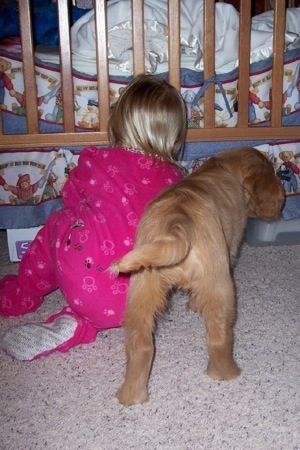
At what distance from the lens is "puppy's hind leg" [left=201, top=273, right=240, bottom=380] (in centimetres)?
88

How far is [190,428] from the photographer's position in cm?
81

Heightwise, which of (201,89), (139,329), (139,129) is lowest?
(139,329)

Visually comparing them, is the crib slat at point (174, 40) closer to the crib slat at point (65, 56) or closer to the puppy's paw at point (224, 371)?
the crib slat at point (65, 56)

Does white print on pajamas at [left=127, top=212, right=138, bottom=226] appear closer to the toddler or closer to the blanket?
the toddler

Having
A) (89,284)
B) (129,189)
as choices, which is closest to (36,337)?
(89,284)

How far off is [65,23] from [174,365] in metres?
1.04

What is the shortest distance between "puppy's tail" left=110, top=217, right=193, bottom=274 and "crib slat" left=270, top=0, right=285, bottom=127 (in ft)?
3.03

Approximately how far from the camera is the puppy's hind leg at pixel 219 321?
0.88m

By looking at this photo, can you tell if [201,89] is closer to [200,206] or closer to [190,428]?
[200,206]

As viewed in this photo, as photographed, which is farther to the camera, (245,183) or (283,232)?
(283,232)

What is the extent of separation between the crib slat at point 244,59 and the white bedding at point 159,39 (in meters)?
0.07

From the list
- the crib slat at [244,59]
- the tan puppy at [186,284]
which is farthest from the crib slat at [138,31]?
the tan puppy at [186,284]

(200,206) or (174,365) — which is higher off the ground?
(200,206)

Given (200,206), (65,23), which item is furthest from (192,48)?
(200,206)
